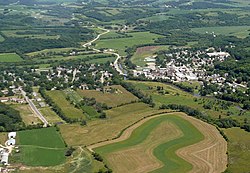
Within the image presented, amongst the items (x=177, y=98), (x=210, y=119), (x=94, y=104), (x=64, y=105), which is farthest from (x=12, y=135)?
(x=177, y=98)

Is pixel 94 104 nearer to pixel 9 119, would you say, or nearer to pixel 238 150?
pixel 9 119

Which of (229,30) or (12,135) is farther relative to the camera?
(229,30)

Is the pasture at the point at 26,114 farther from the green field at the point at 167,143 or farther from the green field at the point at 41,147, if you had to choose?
the green field at the point at 167,143

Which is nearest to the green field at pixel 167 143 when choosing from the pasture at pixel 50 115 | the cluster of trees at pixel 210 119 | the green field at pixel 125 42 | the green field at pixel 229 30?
the cluster of trees at pixel 210 119

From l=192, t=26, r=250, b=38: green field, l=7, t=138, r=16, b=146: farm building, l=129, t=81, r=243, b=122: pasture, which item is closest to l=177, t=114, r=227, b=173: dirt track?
l=129, t=81, r=243, b=122: pasture

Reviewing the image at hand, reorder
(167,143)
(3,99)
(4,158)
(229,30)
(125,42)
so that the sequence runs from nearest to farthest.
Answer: (4,158) → (167,143) → (3,99) → (125,42) → (229,30)

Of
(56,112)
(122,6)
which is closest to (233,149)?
(56,112)

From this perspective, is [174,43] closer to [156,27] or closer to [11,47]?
[156,27]
